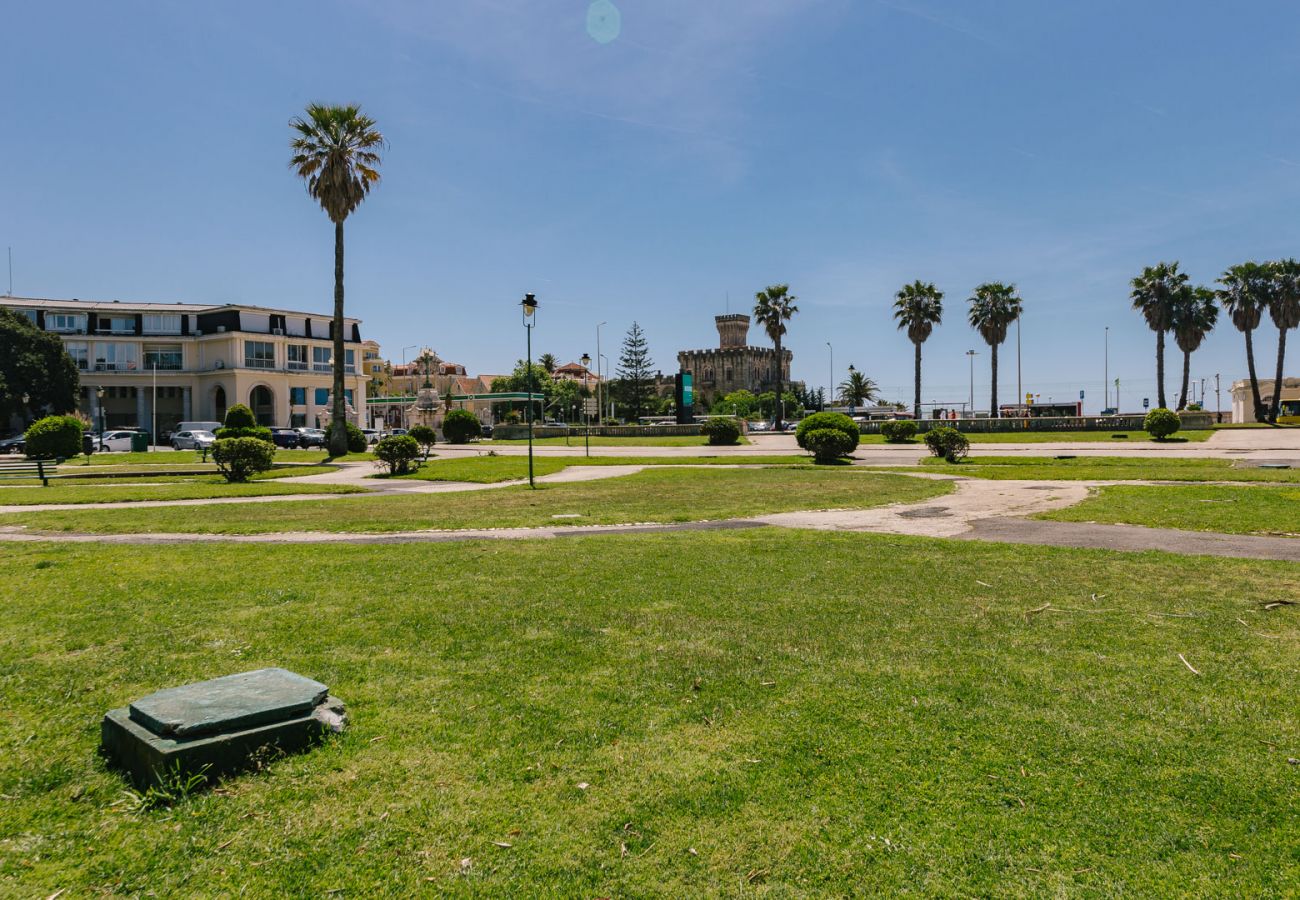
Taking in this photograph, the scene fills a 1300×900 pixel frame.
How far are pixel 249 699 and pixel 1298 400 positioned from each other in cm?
9427

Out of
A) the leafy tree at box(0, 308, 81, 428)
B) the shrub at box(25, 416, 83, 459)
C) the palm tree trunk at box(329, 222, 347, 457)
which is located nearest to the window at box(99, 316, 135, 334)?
the leafy tree at box(0, 308, 81, 428)

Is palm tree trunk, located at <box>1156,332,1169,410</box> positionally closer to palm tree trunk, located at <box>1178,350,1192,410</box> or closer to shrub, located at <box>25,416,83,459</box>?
palm tree trunk, located at <box>1178,350,1192,410</box>

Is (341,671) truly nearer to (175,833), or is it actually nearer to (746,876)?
(175,833)

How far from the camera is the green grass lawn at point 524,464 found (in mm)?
27422

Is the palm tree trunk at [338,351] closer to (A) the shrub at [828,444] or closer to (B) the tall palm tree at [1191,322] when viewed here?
(A) the shrub at [828,444]

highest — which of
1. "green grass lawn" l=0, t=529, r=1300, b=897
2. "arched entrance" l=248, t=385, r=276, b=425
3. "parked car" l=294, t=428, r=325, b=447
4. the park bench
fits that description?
"arched entrance" l=248, t=385, r=276, b=425

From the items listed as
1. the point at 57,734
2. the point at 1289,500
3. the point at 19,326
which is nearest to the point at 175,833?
the point at 57,734

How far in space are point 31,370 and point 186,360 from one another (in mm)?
14196

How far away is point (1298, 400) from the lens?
73500mm

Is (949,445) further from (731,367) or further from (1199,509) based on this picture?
(731,367)

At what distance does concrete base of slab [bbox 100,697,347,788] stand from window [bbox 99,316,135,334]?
262 ft

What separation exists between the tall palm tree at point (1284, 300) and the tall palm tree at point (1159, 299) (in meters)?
8.32

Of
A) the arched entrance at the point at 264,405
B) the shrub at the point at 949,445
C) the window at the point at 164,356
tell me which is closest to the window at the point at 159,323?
the window at the point at 164,356

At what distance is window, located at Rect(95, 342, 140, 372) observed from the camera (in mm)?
68625
